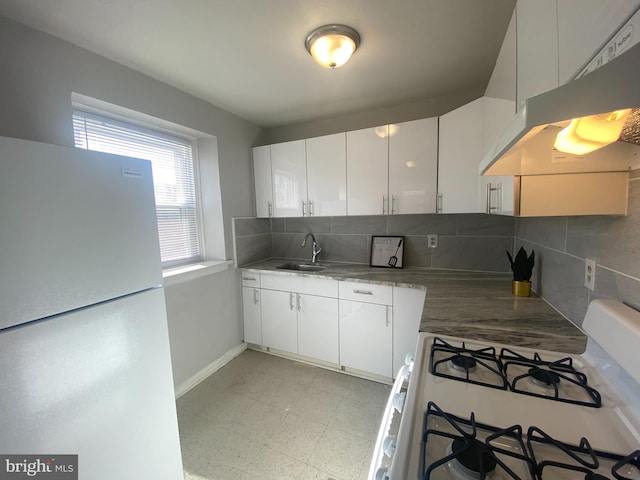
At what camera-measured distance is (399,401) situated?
32.1 inches

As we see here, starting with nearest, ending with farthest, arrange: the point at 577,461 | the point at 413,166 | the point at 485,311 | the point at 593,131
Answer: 1. the point at 577,461
2. the point at 593,131
3. the point at 485,311
4. the point at 413,166

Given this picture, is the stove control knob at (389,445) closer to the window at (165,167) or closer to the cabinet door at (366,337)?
the cabinet door at (366,337)

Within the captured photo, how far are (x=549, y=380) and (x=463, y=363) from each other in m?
0.23

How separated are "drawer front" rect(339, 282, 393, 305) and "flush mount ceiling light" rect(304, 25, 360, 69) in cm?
156

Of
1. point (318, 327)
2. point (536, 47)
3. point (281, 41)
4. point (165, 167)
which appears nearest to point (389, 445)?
point (536, 47)

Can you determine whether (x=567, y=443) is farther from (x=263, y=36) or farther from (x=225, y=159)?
(x=225, y=159)

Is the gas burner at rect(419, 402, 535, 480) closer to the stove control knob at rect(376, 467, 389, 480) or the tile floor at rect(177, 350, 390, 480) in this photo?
the stove control knob at rect(376, 467, 389, 480)

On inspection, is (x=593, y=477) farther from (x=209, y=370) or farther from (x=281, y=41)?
(x=209, y=370)

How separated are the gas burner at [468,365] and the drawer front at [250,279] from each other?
1892 mm

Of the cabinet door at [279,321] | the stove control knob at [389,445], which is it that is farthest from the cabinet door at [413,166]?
the stove control knob at [389,445]

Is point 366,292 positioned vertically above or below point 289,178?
below

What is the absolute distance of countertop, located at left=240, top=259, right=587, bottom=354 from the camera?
3.34 feet

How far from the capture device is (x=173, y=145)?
2.18 m

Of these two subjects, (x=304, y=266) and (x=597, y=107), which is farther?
(x=304, y=266)
